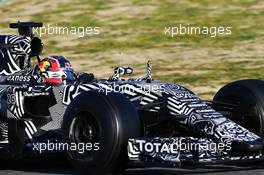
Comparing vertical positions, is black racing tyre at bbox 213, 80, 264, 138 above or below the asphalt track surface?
above

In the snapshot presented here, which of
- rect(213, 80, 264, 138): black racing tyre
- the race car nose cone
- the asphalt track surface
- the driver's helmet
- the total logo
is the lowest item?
the asphalt track surface

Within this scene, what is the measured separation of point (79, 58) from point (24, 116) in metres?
11.7

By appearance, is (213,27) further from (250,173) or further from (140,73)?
(250,173)

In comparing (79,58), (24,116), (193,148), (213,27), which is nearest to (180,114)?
(193,148)

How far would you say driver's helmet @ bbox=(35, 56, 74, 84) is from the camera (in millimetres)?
11156

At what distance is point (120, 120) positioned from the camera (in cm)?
930

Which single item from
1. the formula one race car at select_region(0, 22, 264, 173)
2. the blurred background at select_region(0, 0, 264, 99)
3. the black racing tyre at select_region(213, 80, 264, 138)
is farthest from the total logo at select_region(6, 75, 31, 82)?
the blurred background at select_region(0, 0, 264, 99)

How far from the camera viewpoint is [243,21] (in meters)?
24.8

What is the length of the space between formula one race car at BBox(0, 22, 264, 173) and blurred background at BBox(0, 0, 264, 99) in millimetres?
7433

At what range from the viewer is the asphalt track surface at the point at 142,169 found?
10.3 meters

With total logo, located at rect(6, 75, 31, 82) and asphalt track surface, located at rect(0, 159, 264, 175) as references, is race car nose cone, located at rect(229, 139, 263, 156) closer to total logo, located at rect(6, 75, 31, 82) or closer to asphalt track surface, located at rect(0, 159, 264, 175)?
asphalt track surface, located at rect(0, 159, 264, 175)

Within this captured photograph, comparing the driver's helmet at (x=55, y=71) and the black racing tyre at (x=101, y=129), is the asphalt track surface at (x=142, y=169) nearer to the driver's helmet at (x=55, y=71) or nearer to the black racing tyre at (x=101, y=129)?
the black racing tyre at (x=101, y=129)

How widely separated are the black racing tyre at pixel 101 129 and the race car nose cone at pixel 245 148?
1.07 meters

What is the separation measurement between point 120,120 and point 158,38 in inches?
589
